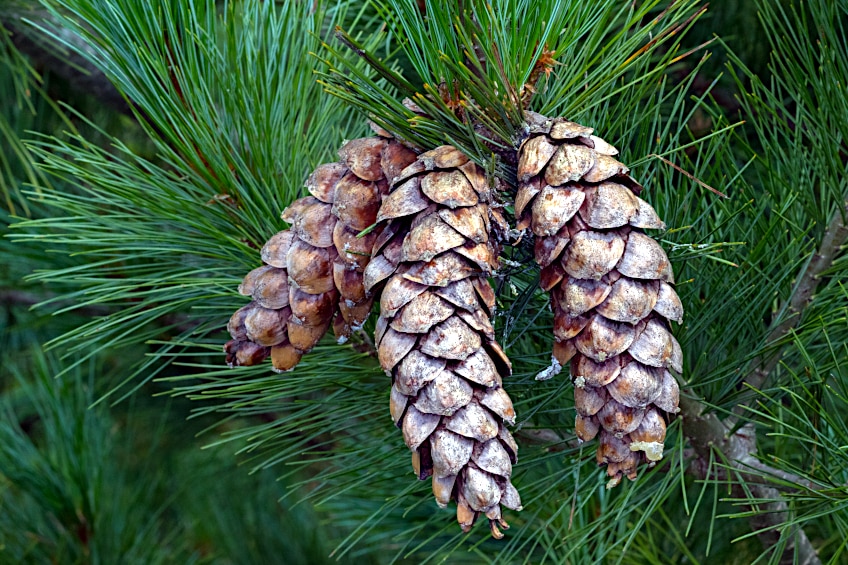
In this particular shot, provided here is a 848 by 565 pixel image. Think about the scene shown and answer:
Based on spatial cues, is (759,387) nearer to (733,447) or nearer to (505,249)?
(733,447)

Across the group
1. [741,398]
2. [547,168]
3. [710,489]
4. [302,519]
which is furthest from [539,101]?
[302,519]

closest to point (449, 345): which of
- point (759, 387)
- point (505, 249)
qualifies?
point (505, 249)

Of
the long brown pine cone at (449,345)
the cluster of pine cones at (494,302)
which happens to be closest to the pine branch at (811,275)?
the cluster of pine cones at (494,302)

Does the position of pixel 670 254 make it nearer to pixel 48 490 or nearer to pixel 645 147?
pixel 645 147

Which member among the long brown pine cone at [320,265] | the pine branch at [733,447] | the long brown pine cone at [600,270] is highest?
the long brown pine cone at [600,270]

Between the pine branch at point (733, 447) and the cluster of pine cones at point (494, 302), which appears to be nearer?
the cluster of pine cones at point (494, 302)

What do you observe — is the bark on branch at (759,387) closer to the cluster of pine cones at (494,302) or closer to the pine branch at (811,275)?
the pine branch at (811,275)

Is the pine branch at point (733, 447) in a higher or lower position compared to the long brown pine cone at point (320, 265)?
lower
